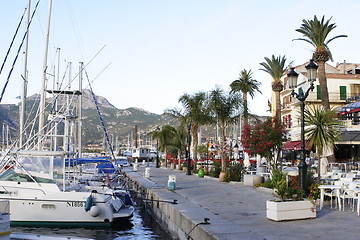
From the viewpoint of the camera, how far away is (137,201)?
26406 mm

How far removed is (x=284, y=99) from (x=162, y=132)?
64.0ft

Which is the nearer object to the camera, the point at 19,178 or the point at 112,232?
the point at 112,232

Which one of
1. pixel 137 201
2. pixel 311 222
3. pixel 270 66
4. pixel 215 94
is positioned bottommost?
pixel 137 201

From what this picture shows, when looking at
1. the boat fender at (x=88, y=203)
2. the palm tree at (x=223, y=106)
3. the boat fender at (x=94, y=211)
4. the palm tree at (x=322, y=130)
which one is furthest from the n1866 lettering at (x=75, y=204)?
the palm tree at (x=223, y=106)

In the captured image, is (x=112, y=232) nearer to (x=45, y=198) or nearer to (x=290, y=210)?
(x=45, y=198)

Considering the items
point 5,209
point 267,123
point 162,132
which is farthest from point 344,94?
point 5,209

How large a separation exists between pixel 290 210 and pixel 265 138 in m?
11.1

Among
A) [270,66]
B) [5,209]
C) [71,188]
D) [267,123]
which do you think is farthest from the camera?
[270,66]

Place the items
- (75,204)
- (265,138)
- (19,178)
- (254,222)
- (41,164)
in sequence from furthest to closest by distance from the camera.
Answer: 1. (265,138)
2. (41,164)
3. (19,178)
4. (75,204)
5. (254,222)

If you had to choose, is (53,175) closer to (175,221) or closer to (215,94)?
(175,221)

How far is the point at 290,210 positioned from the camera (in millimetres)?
10789

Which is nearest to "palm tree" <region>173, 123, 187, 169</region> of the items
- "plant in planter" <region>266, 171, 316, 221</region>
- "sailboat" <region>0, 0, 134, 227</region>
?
"sailboat" <region>0, 0, 134, 227</region>

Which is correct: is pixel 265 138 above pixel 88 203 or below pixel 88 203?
above

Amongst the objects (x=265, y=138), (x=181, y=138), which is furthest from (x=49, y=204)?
(x=181, y=138)
